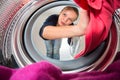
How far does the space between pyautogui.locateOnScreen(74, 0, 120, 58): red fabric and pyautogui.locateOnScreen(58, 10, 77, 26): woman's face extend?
3cm

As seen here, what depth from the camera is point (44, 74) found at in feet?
1.91

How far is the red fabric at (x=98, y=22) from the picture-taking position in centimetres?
66

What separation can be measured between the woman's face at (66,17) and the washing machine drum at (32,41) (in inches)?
0.6

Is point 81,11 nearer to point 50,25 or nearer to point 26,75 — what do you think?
point 50,25

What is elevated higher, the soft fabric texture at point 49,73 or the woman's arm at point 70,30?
the woman's arm at point 70,30

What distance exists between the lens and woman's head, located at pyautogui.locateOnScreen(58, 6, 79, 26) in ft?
2.19

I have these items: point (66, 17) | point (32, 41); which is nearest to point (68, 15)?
point (66, 17)

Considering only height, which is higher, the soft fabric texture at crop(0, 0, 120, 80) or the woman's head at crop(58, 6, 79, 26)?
the woman's head at crop(58, 6, 79, 26)

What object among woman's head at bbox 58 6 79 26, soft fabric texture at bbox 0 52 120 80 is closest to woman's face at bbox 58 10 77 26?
woman's head at bbox 58 6 79 26

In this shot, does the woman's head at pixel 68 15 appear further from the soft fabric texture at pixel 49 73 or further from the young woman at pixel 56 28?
the soft fabric texture at pixel 49 73

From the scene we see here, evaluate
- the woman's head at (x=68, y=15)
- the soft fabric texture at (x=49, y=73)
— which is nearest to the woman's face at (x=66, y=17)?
the woman's head at (x=68, y=15)

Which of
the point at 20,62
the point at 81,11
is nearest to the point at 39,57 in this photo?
the point at 20,62

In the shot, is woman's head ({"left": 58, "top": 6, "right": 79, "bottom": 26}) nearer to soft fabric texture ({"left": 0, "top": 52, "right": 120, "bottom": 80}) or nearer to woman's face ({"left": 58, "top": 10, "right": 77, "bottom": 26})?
woman's face ({"left": 58, "top": 10, "right": 77, "bottom": 26})

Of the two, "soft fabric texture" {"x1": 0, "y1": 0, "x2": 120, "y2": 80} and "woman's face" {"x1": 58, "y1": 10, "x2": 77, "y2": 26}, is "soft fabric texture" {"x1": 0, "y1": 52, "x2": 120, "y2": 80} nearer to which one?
"soft fabric texture" {"x1": 0, "y1": 0, "x2": 120, "y2": 80}
